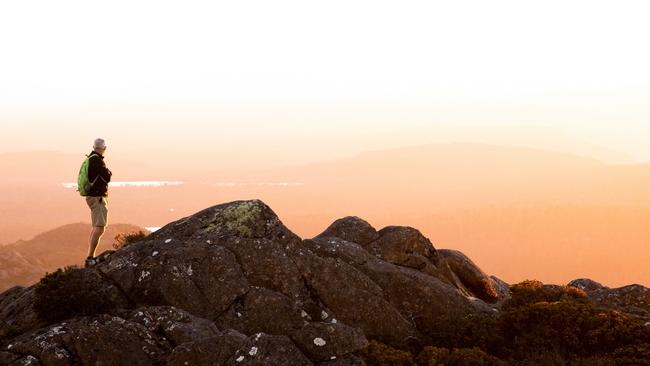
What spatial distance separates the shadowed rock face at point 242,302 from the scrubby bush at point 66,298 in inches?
14.4

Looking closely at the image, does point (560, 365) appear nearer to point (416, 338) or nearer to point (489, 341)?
point (489, 341)

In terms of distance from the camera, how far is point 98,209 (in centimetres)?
1964

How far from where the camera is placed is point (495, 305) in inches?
928

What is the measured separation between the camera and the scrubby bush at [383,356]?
15109 mm

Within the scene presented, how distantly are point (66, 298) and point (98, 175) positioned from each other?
519cm

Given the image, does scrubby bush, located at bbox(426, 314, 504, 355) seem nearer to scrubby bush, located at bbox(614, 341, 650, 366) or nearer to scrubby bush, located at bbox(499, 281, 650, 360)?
scrubby bush, located at bbox(499, 281, 650, 360)

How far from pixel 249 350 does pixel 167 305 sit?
3.68 meters

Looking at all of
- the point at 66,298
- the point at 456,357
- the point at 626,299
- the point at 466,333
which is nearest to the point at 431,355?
the point at 456,357

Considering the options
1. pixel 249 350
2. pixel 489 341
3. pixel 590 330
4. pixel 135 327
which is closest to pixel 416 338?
pixel 489 341

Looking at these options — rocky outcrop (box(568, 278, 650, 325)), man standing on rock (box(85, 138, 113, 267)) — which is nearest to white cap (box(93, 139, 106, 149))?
man standing on rock (box(85, 138, 113, 267))

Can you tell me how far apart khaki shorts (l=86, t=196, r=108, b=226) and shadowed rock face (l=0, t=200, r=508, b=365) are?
1546 mm

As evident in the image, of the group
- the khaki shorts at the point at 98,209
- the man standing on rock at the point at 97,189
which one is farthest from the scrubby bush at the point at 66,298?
the khaki shorts at the point at 98,209

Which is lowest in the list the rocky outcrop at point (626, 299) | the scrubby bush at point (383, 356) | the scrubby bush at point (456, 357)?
the rocky outcrop at point (626, 299)

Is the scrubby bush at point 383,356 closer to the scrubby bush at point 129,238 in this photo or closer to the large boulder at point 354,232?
the large boulder at point 354,232
